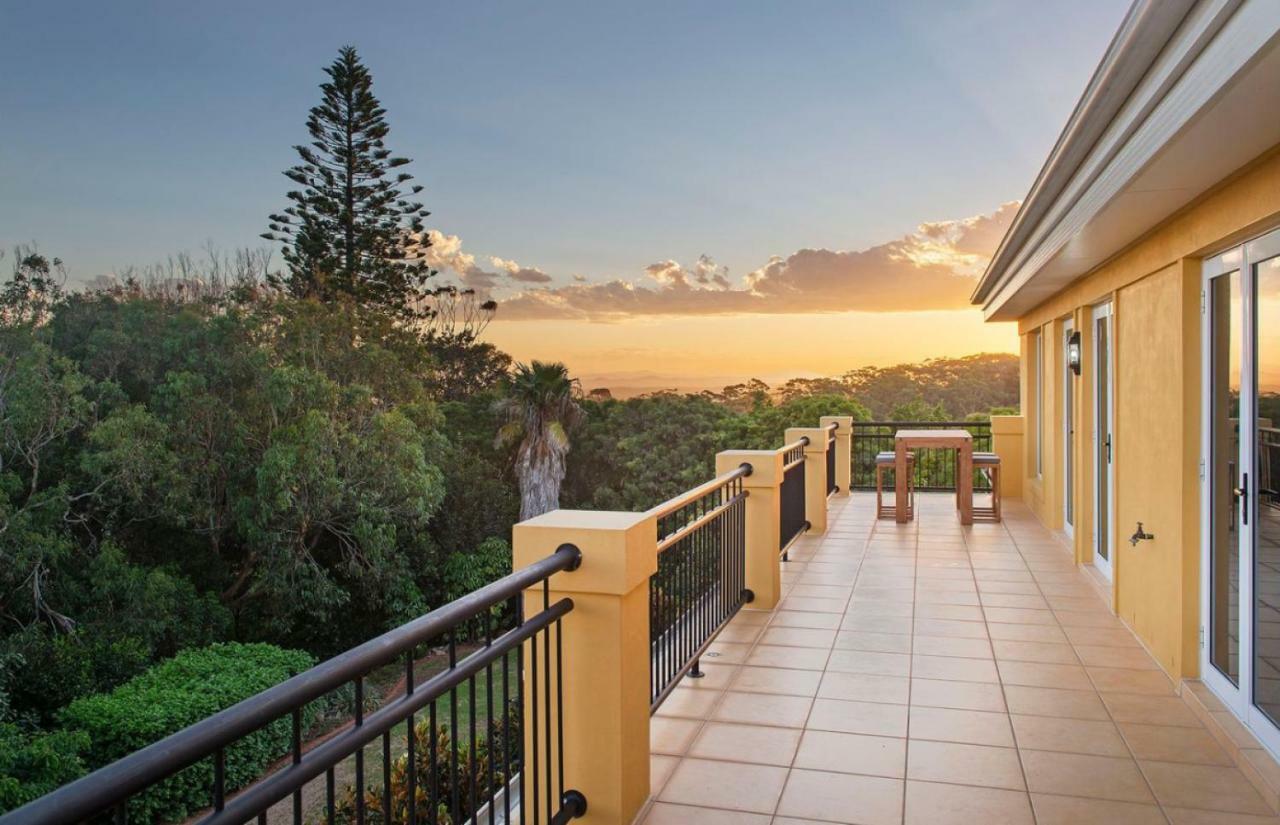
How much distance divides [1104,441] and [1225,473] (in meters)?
2.63

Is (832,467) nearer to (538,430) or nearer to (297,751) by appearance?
(297,751)

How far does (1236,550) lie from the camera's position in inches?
137

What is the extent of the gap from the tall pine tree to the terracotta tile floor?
18785 mm

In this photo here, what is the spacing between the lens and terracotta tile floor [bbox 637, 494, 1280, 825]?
291 cm

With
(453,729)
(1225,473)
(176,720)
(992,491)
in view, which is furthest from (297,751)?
(176,720)

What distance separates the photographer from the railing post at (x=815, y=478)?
27.5 ft

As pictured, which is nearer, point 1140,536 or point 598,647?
point 598,647

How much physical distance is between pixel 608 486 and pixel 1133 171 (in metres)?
21.5

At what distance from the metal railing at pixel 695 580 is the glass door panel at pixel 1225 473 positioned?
2.29 m

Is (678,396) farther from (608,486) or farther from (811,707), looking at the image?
(811,707)

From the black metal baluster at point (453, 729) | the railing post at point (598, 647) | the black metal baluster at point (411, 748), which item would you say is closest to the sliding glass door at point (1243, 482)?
the railing post at point (598, 647)

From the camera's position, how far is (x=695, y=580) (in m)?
4.47

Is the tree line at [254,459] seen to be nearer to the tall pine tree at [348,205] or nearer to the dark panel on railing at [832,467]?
the tall pine tree at [348,205]

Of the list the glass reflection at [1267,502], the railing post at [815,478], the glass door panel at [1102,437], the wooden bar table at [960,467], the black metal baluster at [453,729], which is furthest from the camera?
the wooden bar table at [960,467]
